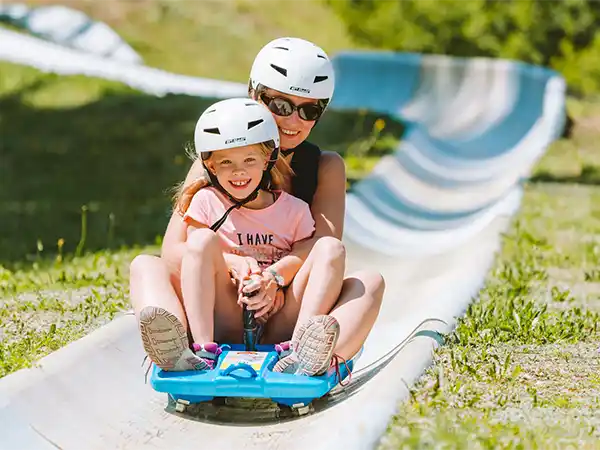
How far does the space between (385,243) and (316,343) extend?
4318 millimetres

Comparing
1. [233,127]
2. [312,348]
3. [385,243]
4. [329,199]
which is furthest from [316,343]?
[385,243]

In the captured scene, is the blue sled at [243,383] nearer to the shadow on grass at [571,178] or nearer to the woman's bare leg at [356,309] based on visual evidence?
the woman's bare leg at [356,309]

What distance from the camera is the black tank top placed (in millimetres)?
5414

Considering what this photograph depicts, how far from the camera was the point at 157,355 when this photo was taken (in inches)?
176

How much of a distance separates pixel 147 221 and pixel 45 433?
508 cm

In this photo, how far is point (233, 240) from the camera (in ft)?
16.4

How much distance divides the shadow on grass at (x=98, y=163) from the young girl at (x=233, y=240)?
2447 mm

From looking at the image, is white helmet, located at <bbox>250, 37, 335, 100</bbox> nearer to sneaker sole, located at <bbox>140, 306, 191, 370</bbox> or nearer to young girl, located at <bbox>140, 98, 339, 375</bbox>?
young girl, located at <bbox>140, 98, 339, 375</bbox>

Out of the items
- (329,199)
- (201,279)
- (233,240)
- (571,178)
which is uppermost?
(329,199)

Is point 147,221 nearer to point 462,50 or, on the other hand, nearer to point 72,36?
point 72,36

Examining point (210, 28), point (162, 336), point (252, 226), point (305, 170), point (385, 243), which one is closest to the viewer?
point (162, 336)

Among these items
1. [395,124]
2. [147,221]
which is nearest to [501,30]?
[395,124]

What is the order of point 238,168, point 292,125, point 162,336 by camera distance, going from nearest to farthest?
point 162,336 → point 238,168 → point 292,125

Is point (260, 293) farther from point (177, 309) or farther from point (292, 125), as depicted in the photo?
point (292, 125)
